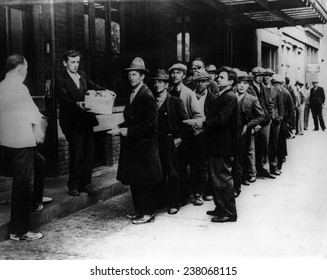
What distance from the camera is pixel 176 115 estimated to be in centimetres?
592

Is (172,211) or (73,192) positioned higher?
(73,192)

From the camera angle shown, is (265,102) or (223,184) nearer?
(223,184)

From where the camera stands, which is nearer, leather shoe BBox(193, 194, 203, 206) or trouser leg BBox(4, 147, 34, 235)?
trouser leg BBox(4, 147, 34, 235)

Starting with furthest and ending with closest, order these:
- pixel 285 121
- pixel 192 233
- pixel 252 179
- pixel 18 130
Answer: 1. pixel 285 121
2. pixel 252 179
3. pixel 192 233
4. pixel 18 130

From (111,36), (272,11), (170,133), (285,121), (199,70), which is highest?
(272,11)

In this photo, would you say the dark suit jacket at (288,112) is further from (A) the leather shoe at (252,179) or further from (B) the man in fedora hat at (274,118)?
(A) the leather shoe at (252,179)

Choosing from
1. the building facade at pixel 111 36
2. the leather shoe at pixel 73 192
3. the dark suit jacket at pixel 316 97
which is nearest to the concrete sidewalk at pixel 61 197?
the leather shoe at pixel 73 192

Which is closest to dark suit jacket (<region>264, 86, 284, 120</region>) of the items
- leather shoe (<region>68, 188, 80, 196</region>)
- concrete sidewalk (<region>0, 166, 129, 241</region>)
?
concrete sidewalk (<region>0, 166, 129, 241</region>)

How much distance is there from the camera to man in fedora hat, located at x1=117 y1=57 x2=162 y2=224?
5.29 metres

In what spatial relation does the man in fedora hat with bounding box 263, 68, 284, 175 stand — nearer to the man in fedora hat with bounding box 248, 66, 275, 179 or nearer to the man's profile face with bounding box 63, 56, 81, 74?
the man in fedora hat with bounding box 248, 66, 275, 179

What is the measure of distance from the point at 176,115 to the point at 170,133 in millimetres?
231

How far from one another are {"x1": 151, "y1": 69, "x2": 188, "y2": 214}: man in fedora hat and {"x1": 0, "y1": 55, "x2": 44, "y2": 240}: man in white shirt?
5.36ft

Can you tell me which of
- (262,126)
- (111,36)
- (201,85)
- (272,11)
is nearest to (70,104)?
(201,85)

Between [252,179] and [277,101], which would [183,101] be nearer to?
[252,179]
